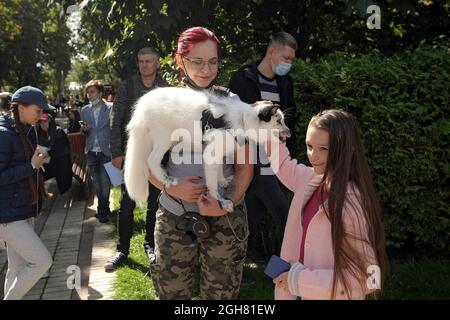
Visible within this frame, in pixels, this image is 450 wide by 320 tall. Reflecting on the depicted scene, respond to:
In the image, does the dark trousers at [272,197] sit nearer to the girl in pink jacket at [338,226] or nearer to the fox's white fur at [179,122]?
the fox's white fur at [179,122]

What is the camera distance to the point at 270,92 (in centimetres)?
388

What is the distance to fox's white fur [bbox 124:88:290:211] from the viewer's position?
2.29m

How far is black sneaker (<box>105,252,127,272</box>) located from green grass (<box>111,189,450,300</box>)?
7 centimetres

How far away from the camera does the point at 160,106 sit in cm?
229

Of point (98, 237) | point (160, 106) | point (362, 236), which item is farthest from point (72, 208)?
point (362, 236)

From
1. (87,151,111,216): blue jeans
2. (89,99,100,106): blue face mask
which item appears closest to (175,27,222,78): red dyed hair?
(87,151,111,216): blue jeans

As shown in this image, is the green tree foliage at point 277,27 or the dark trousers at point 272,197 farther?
the green tree foliage at point 277,27

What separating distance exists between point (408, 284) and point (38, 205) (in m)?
3.19

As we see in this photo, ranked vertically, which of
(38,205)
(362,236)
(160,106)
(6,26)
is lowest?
(38,205)

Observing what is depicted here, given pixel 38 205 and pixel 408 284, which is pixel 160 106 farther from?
pixel 408 284

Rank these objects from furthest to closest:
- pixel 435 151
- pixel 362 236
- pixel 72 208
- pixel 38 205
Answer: pixel 72 208 < pixel 435 151 < pixel 38 205 < pixel 362 236

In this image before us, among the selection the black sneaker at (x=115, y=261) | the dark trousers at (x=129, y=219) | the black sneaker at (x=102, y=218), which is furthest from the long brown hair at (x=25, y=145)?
the black sneaker at (x=102, y=218)

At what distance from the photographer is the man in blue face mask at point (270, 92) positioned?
149 inches

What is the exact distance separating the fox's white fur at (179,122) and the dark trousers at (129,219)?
6.50 feet
